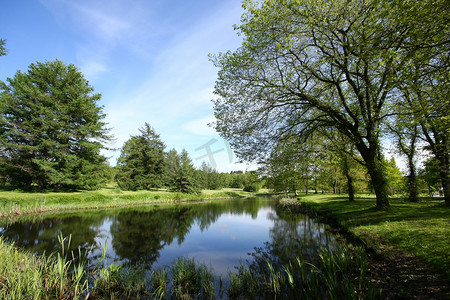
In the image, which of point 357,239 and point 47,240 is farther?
point 47,240

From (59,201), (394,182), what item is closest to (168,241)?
(59,201)

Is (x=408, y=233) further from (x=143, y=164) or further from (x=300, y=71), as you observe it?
(x=143, y=164)

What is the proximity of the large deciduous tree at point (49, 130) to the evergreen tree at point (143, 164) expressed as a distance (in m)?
8.78

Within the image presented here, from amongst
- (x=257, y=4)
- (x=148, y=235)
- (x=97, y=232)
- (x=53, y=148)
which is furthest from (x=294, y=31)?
(x=53, y=148)

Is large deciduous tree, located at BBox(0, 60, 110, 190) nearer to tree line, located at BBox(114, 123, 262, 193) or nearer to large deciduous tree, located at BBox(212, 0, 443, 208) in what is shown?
tree line, located at BBox(114, 123, 262, 193)

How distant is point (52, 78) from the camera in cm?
3098

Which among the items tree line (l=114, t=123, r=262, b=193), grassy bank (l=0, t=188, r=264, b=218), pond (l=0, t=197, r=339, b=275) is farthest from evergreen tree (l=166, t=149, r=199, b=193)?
pond (l=0, t=197, r=339, b=275)

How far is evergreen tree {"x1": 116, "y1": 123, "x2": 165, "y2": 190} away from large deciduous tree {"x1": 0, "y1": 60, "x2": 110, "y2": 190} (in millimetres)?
8784

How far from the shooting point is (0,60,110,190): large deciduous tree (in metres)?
27.1

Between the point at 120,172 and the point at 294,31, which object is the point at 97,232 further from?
the point at 120,172

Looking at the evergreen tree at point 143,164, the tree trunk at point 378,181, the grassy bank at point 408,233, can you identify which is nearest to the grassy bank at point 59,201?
the evergreen tree at point 143,164

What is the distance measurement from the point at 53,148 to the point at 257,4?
33325 mm

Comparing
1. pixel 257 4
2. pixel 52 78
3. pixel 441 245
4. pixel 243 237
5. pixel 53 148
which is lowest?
pixel 243 237

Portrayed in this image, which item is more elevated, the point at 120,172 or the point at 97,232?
the point at 120,172
